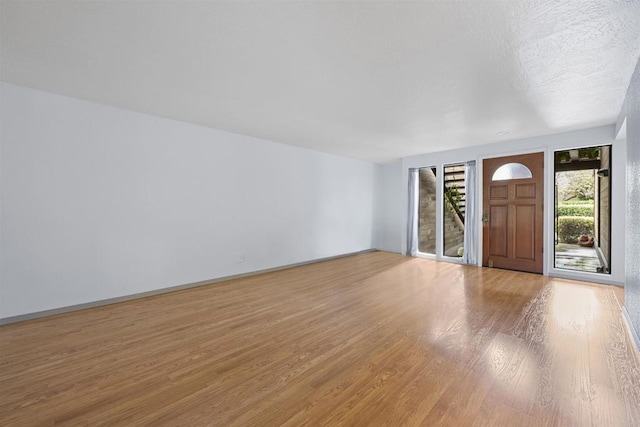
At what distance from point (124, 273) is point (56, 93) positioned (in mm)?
A: 2248

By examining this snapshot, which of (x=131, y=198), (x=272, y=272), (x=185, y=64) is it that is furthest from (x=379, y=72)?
(x=272, y=272)

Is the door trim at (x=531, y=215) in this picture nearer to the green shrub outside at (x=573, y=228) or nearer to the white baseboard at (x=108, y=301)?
the white baseboard at (x=108, y=301)

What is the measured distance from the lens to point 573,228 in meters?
7.95

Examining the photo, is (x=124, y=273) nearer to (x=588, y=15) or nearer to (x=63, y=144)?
(x=63, y=144)

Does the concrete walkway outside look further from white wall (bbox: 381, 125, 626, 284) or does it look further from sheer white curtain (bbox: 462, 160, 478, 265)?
sheer white curtain (bbox: 462, 160, 478, 265)

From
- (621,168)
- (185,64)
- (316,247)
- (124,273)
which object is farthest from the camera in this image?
(316,247)

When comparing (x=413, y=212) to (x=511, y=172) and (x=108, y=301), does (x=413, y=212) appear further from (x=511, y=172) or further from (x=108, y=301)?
(x=108, y=301)

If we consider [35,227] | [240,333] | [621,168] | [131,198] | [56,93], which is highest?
[56,93]

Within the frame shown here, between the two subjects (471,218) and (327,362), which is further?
(471,218)

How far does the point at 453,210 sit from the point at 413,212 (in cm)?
110

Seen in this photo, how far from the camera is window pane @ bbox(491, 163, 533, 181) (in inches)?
192

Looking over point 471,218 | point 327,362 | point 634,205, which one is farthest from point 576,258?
point 327,362

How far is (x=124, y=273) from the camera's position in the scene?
3408 millimetres

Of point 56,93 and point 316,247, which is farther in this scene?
point 316,247
